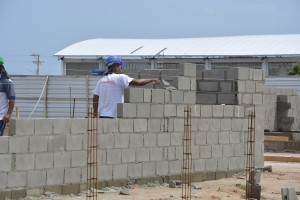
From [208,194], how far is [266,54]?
34793 mm

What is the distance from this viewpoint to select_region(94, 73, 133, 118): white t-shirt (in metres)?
10.6

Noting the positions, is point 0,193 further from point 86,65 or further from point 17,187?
point 86,65

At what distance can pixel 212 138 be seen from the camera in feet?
40.5

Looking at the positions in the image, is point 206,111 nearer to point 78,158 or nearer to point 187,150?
point 187,150

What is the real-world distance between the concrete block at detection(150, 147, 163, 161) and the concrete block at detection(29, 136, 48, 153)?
7.06ft

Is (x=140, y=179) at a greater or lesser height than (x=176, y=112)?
lesser

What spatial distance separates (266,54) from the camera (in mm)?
44438

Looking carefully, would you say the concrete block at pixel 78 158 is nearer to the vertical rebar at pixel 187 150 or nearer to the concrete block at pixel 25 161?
the concrete block at pixel 25 161

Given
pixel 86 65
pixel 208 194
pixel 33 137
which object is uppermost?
pixel 86 65

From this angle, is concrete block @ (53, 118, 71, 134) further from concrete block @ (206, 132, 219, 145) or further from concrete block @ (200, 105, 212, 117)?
concrete block @ (206, 132, 219, 145)

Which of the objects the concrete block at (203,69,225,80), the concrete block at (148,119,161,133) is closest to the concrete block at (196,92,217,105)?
the concrete block at (203,69,225,80)

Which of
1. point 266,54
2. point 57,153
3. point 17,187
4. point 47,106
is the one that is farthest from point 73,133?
point 266,54

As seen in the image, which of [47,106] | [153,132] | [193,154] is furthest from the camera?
[47,106]

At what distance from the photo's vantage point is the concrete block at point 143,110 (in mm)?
10867
